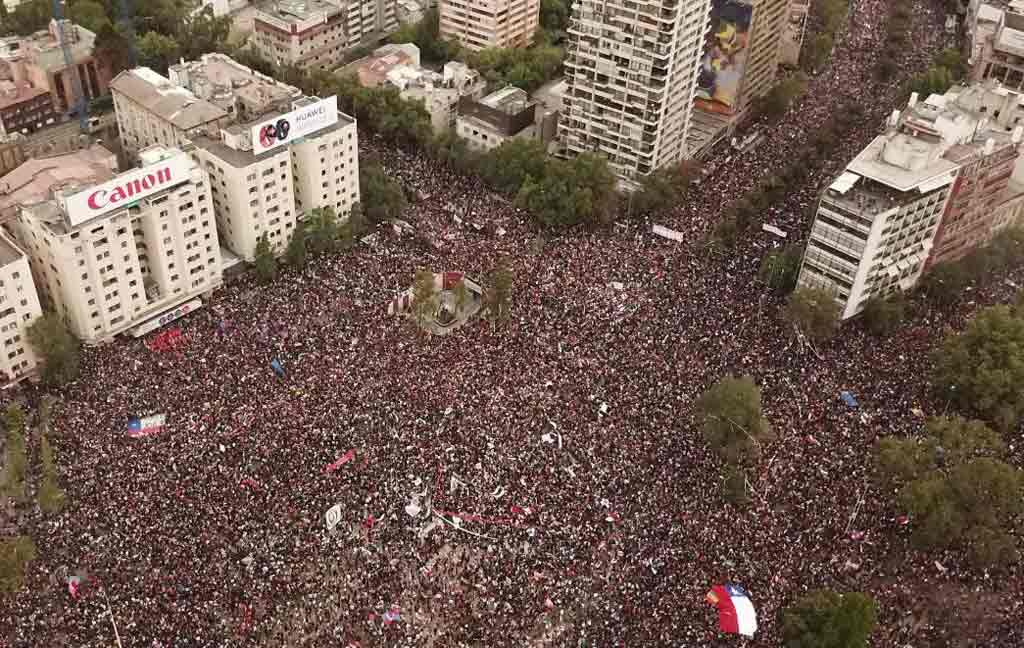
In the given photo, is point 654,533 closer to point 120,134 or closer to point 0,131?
point 120,134

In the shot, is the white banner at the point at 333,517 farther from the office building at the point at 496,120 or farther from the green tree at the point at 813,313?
the office building at the point at 496,120

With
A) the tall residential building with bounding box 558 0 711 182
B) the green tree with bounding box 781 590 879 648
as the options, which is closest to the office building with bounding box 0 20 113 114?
the tall residential building with bounding box 558 0 711 182

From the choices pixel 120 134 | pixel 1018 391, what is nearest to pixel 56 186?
pixel 120 134

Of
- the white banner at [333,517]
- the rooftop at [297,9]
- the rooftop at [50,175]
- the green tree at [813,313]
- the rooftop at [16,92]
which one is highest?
the rooftop at [297,9]

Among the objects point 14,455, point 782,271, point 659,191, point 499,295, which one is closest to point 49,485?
point 14,455

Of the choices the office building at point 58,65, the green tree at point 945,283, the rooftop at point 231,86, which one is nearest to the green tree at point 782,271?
the green tree at point 945,283
